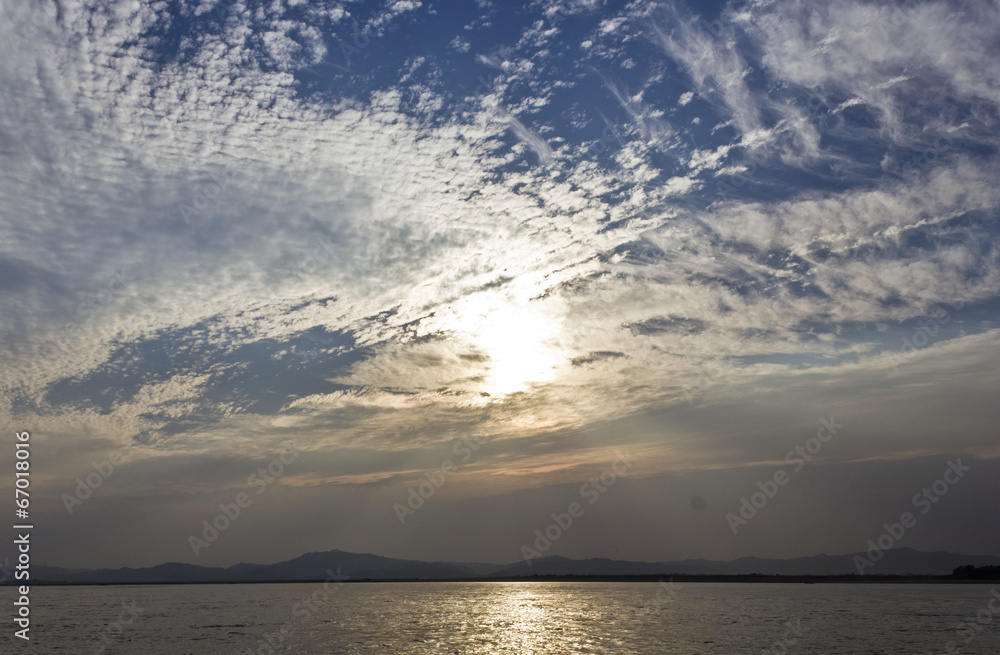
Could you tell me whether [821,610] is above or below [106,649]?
below

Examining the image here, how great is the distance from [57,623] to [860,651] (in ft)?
341

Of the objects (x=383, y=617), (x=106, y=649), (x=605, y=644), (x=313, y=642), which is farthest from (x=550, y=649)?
(x=383, y=617)

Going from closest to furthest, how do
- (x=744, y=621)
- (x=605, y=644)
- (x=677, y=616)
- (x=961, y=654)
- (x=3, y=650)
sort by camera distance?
(x=961, y=654) → (x=3, y=650) → (x=605, y=644) → (x=744, y=621) → (x=677, y=616)

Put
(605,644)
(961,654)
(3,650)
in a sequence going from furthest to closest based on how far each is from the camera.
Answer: (605,644), (3,650), (961,654)

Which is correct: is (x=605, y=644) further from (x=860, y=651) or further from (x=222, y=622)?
(x=222, y=622)

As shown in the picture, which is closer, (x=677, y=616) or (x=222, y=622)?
(x=222, y=622)

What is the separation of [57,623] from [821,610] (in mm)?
120652

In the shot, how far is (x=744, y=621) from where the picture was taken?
3324 inches

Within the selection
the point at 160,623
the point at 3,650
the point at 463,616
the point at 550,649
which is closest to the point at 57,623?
the point at 160,623

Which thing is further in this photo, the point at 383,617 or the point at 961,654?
the point at 383,617

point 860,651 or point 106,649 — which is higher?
point 106,649

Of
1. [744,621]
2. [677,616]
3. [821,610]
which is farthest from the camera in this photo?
[821,610]

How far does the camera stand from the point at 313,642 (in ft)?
208

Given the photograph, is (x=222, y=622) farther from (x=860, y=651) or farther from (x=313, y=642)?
(x=860, y=651)
